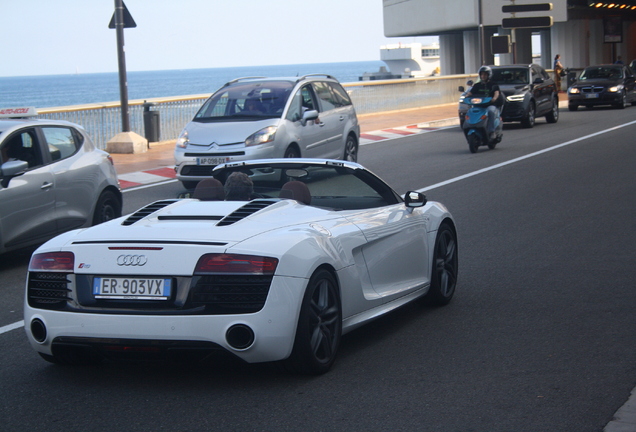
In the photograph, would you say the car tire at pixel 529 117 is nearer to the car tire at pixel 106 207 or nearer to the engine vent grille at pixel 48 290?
the car tire at pixel 106 207

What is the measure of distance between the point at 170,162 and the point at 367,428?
610 inches

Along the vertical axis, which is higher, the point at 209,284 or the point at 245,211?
the point at 245,211

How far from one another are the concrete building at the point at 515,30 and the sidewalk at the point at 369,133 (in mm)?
14682

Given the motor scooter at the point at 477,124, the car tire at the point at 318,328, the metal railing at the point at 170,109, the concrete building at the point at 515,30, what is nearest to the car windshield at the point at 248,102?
the motor scooter at the point at 477,124

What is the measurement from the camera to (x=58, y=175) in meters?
9.41

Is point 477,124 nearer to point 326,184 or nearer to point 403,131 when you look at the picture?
point 403,131

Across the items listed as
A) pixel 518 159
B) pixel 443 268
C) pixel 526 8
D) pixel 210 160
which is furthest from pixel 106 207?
pixel 526 8

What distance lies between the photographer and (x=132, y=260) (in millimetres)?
4809

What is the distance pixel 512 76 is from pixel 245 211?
72.1 ft

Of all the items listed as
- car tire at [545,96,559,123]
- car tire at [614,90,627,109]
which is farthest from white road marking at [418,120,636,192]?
car tire at [614,90,627,109]

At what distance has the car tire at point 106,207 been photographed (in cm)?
1011

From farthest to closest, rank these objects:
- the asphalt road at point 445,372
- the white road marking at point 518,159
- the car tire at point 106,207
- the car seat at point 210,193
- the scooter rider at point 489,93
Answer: the scooter rider at point 489,93 < the white road marking at point 518,159 < the car tire at point 106,207 < the car seat at point 210,193 < the asphalt road at point 445,372

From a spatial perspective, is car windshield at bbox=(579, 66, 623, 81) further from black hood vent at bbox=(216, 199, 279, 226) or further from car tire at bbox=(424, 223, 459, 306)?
black hood vent at bbox=(216, 199, 279, 226)

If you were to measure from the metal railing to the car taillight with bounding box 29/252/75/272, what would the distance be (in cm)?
1508
